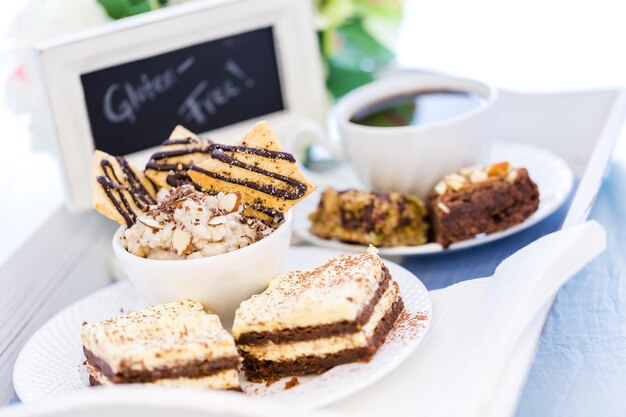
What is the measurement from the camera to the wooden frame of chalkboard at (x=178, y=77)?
205 cm

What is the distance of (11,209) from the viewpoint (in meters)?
2.31

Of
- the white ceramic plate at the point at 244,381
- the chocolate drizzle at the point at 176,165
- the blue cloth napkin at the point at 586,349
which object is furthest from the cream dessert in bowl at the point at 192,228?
the blue cloth napkin at the point at 586,349

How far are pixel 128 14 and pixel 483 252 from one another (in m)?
1.27

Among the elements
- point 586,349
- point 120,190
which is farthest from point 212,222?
point 586,349

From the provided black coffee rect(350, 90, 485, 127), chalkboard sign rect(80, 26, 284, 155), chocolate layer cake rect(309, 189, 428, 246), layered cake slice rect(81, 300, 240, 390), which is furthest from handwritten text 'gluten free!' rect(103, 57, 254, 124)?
layered cake slice rect(81, 300, 240, 390)

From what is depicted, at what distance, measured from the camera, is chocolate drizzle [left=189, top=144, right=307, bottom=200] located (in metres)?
1.58

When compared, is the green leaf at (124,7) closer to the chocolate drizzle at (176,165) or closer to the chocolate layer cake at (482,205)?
the chocolate drizzle at (176,165)

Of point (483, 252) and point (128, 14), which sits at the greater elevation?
point (128, 14)

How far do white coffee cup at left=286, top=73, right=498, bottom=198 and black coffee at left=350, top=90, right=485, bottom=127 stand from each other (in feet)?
0.09

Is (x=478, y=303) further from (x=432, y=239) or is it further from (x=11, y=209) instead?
(x=11, y=209)

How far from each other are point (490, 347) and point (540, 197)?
856mm

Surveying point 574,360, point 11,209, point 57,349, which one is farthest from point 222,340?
point 11,209

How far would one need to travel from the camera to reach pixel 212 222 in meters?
1.51

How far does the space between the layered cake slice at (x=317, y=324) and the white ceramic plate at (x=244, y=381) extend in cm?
2
